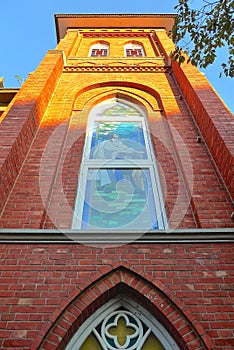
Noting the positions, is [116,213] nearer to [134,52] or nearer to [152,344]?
[152,344]

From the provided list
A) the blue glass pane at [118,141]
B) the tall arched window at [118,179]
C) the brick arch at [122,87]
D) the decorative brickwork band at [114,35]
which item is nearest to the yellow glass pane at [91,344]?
the tall arched window at [118,179]

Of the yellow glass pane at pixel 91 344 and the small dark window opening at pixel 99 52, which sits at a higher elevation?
the small dark window opening at pixel 99 52

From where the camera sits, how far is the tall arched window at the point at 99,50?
12.9 metres

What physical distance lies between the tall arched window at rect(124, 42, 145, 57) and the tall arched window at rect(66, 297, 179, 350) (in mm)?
10667

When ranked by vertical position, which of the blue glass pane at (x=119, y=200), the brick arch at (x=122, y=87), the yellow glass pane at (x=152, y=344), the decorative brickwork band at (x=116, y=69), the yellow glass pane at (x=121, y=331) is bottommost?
the yellow glass pane at (x=152, y=344)

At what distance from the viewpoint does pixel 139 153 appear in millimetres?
6758

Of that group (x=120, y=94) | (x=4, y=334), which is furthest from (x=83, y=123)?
(x=4, y=334)

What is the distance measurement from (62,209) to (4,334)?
213 centimetres

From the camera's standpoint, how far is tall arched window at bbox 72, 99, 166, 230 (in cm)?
519

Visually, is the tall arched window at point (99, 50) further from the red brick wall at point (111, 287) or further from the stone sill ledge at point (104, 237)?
the red brick wall at point (111, 287)

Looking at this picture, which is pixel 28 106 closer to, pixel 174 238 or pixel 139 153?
pixel 139 153

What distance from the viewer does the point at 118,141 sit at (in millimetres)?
7160

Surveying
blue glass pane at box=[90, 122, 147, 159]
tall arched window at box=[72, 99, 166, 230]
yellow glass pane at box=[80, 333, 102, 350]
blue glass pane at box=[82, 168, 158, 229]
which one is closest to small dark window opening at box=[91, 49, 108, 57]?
tall arched window at box=[72, 99, 166, 230]

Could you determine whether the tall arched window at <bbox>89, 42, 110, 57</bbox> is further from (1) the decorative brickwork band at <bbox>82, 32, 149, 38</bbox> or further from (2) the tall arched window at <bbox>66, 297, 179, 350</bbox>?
(2) the tall arched window at <bbox>66, 297, 179, 350</bbox>
